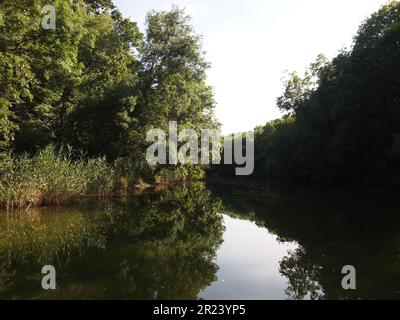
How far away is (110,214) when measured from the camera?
622 inches

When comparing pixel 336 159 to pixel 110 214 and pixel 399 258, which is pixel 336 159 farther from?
pixel 399 258

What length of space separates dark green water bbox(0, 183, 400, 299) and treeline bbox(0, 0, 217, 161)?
6.10 metres

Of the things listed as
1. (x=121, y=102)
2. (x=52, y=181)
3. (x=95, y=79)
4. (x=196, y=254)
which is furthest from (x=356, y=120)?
(x=196, y=254)

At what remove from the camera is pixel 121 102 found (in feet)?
Result: 81.8

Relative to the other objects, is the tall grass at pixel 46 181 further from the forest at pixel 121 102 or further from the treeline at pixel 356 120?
the treeline at pixel 356 120

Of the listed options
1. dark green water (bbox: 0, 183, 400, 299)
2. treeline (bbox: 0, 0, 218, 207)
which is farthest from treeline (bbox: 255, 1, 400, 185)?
dark green water (bbox: 0, 183, 400, 299)

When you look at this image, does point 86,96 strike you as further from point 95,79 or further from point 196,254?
point 196,254

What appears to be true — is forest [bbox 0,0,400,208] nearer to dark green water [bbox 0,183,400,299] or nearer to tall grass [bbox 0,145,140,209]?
tall grass [bbox 0,145,140,209]

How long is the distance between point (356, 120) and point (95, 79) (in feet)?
72.1

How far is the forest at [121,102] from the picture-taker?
1559 centimetres

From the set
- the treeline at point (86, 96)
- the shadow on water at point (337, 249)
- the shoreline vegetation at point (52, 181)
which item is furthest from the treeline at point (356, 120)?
the shoreline vegetation at point (52, 181)

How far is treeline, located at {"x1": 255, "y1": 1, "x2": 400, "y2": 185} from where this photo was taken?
105ft

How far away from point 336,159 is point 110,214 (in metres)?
26.7
